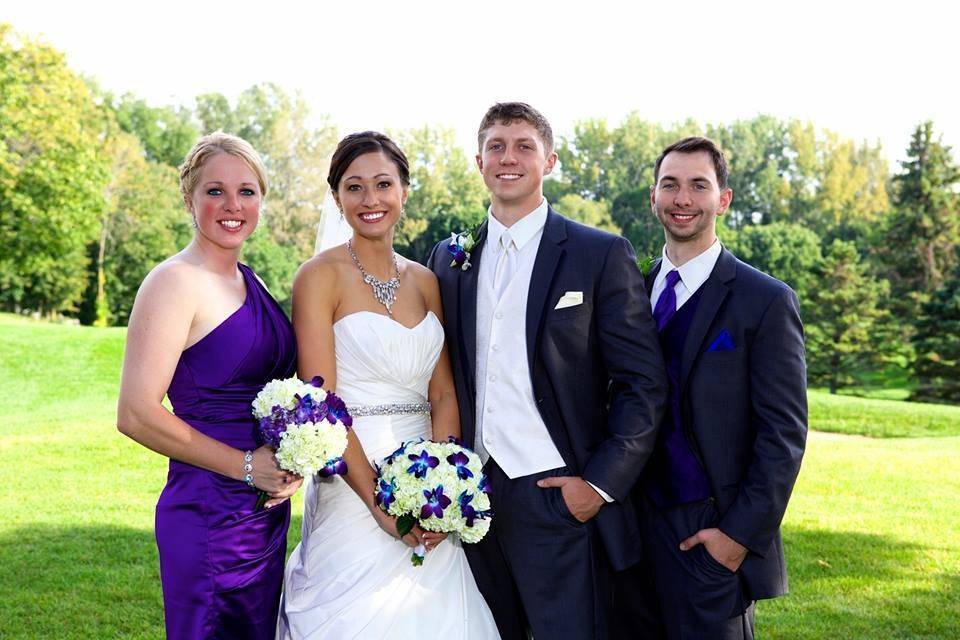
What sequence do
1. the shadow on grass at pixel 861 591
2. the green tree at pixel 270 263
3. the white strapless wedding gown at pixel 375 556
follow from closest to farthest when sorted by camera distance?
the white strapless wedding gown at pixel 375 556, the shadow on grass at pixel 861 591, the green tree at pixel 270 263

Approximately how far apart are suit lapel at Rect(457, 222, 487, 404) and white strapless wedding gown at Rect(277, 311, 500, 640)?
18 cm

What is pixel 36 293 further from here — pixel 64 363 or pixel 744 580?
pixel 744 580

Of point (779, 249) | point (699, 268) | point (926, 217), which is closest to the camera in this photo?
point (699, 268)

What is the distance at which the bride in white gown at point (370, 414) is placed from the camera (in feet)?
13.6

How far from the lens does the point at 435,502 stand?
380cm

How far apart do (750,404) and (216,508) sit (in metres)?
2.43

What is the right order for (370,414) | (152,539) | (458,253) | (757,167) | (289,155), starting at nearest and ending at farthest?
1. (370,414)
2. (458,253)
3. (152,539)
4. (289,155)
5. (757,167)

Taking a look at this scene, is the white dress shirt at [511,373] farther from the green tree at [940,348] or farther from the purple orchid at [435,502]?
the green tree at [940,348]

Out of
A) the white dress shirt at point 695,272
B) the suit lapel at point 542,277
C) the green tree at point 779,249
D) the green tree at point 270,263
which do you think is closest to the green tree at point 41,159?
the green tree at point 270,263

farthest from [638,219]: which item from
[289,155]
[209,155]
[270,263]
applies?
[209,155]

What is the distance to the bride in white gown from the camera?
163 inches

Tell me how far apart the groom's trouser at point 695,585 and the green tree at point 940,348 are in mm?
33952

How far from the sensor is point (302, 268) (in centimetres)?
428

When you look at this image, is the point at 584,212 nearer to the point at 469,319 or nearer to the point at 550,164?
the point at 550,164
